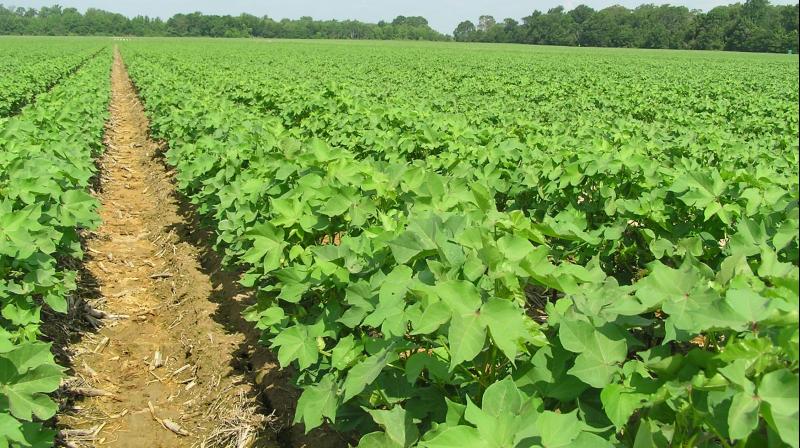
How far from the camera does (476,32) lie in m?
116

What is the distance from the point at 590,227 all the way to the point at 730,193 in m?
0.93

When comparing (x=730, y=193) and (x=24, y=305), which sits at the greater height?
(x=730, y=193)

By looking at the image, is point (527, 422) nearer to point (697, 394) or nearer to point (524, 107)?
point (697, 394)

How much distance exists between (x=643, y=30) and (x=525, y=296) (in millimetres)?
94468

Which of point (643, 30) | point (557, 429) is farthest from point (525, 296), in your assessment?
point (643, 30)

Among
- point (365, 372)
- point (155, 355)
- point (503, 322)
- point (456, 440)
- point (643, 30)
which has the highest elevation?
point (643, 30)

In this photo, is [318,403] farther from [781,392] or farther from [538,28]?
[538,28]

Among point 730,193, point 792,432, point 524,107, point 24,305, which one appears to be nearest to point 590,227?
point 730,193

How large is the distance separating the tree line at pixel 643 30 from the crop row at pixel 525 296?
72567 mm

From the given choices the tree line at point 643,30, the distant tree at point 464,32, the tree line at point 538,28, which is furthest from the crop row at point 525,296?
the distant tree at point 464,32

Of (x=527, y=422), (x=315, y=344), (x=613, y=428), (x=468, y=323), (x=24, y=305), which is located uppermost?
(x=468, y=323)

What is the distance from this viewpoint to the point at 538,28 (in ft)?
332

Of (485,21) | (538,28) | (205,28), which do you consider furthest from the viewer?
(485,21)

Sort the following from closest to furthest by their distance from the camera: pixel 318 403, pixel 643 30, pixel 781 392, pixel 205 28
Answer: pixel 781 392 < pixel 318 403 < pixel 643 30 < pixel 205 28
